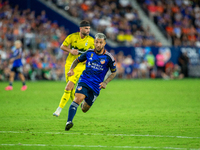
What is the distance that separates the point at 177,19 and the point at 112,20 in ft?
24.4

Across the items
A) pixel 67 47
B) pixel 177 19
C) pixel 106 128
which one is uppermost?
pixel 177 19

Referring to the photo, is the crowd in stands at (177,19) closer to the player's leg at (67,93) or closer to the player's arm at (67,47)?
the player's arm at (67,47)

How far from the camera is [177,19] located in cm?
3681

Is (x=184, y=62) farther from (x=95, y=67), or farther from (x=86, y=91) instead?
(x=86, y=91)

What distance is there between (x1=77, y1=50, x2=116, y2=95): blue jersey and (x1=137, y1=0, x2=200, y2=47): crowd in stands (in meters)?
27.2

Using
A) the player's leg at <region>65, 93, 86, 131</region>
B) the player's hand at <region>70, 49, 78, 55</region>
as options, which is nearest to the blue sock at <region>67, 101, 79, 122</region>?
the player's leg at <region>65, 93, 86, 131</region>

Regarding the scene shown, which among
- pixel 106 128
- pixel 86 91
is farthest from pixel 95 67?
pixel 106 128

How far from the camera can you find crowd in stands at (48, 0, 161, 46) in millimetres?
32344

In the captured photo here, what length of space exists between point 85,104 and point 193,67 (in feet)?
83.4

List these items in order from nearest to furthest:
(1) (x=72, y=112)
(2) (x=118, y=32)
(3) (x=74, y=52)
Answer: (1) (x=72, y=112), (3) (x=74, y=52), (2) (x=118, y=32)

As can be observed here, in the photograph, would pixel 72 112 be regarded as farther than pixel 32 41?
No

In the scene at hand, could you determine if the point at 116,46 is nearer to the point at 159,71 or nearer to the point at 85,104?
the point at 159,71

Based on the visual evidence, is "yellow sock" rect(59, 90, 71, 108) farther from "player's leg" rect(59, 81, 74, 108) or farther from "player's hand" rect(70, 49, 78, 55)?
"player's hand" rect(70, 49, 78, 55)

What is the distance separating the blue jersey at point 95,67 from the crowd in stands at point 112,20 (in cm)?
2394
